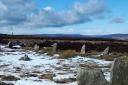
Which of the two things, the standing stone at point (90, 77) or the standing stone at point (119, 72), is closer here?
the standing stone at point (90, 77)

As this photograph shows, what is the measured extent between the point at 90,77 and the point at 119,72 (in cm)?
185

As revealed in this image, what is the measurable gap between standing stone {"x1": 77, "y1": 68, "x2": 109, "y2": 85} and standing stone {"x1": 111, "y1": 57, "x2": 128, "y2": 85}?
1.14 m

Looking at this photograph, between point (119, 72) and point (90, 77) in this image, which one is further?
point (119, 72)

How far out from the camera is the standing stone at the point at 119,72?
18.9 metres

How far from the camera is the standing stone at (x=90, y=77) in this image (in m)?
17.9

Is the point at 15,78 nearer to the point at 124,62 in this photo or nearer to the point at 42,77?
the point at 42,77

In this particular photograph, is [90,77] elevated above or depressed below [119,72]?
below

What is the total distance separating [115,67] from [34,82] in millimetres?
6573

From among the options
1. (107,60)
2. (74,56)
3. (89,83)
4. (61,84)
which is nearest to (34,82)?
(61,84)

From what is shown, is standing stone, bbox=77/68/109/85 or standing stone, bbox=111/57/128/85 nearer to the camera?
standing stone, bbox=77/68/109/85

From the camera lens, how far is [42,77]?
26.5 m

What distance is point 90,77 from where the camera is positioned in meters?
17.9

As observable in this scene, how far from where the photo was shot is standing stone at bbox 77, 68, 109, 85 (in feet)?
58.7

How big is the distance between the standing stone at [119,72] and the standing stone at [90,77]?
1.14 m
